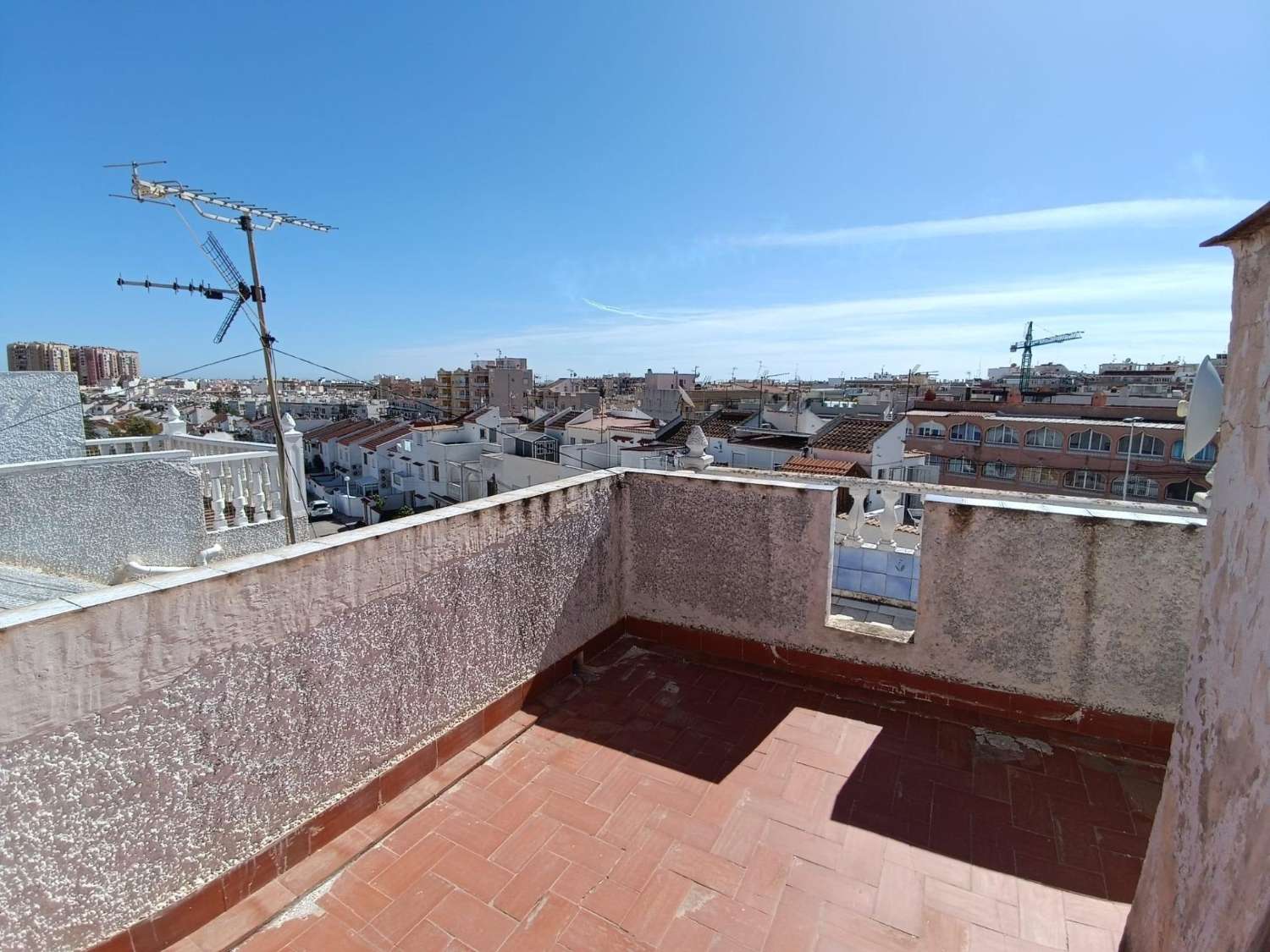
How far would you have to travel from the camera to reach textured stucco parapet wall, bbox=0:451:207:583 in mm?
5324

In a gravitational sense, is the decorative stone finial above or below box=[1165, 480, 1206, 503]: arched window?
above

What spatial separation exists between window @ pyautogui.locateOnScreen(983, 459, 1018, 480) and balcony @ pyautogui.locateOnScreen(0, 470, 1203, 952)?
35.4 metres

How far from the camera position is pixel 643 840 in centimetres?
251

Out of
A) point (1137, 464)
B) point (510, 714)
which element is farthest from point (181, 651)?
point (1137, 464)

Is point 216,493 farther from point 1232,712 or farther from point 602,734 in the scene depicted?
point 1232,712

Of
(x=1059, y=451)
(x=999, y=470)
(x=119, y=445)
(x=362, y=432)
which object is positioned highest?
(x=119, y=445)

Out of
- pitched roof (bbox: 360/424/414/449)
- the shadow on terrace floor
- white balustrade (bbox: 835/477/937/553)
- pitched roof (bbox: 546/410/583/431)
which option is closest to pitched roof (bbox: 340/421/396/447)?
pitched roof (bbox: 360/424/414/449)

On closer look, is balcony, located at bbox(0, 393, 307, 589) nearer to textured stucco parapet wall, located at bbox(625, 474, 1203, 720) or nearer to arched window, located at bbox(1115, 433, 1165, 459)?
textured stucco parapet wall, located at bbox(625, 474, 1203, 720)

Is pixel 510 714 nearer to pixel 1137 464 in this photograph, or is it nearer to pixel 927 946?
pixel 927 946

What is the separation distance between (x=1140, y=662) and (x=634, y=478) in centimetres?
286

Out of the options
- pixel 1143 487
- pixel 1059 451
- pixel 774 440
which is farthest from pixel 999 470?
pixel 774 440

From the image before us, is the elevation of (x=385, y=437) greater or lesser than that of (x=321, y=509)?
greater

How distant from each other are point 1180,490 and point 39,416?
40.1 m

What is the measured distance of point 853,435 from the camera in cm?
2195
